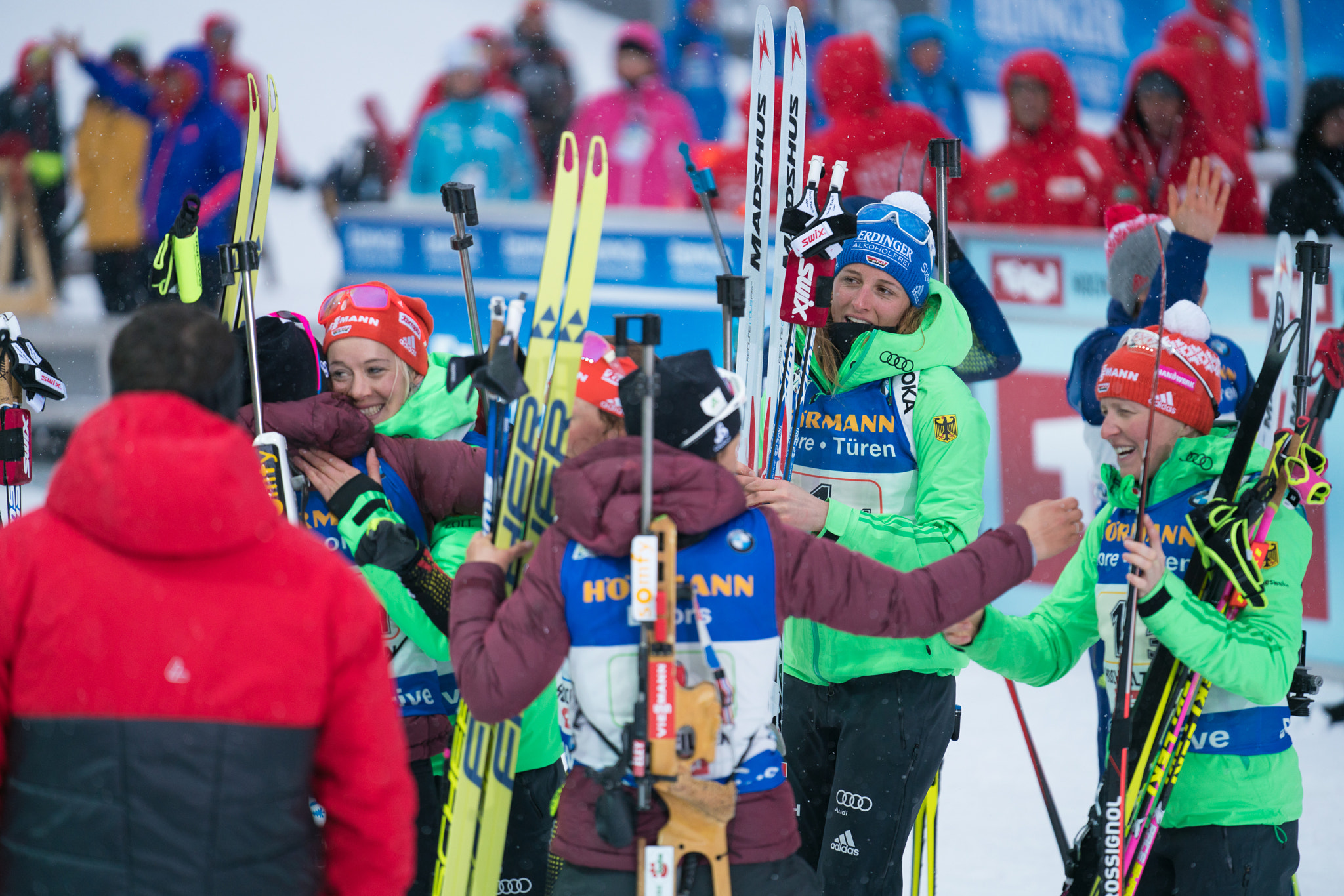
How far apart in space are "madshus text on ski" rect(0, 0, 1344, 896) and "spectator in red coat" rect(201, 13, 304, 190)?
6740mm

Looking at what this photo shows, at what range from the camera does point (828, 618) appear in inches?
75.0

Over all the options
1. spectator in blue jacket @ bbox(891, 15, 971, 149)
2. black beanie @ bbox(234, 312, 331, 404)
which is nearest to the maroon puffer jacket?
black beanie @ bbox(234, 312, 331, 404)

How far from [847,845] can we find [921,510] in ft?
2.30

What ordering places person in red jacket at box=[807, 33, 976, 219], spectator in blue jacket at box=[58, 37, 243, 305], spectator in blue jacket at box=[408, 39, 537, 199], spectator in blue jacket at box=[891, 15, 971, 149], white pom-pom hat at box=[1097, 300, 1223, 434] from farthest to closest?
spectator in blue jacket at box=[408, 39, 537, 199]
spectator in blue jacket at box=[58, 37, 243, 305]
spectator in blue jacket at box=[891, 15, 971, 149]
person in red jacket at box=[807, 33, 976, 219]
white pom-pom hat at box=[1097, 300, 1223, 434]

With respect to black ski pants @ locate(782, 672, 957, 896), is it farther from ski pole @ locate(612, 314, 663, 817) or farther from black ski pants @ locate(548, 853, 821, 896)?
ski pole @ locate(612, 314, 663, 817)

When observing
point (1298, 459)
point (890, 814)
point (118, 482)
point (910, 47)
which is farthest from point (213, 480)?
point (910, 47)

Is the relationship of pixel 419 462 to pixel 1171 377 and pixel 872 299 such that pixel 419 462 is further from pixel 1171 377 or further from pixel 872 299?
pixel 1171 377

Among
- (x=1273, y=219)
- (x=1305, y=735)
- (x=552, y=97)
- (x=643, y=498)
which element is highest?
(x=552, y=97)

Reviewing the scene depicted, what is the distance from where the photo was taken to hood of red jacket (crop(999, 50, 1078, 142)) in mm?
6484

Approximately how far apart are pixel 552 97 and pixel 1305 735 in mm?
6546

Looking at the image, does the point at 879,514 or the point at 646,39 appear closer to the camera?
the point at 879,514

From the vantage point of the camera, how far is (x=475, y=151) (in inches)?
335

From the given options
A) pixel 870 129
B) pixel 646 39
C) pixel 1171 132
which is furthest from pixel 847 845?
pixel 646 39

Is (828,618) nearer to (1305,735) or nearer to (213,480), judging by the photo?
(213,480)
